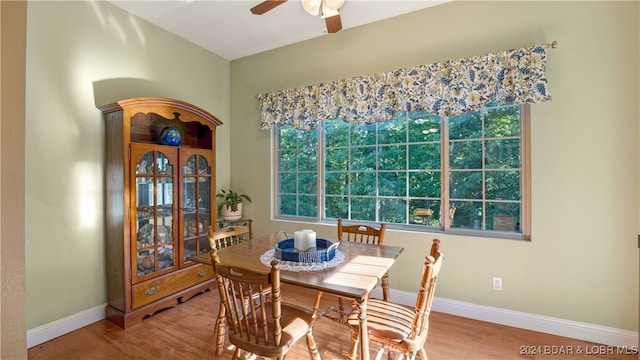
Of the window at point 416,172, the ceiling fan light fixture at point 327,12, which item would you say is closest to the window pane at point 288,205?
the window at point 416,172

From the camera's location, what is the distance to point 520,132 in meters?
2.48

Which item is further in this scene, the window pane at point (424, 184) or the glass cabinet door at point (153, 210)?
the window pane at point (424, 184)

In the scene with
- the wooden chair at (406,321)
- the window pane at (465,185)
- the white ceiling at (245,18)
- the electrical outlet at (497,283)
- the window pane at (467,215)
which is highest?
the white ceiling at (245,18)

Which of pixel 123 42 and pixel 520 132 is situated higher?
pixel 123 42

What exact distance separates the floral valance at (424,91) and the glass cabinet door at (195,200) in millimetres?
994

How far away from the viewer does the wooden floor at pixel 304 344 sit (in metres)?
2.05

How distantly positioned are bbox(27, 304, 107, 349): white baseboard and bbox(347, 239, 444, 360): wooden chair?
2290 mm

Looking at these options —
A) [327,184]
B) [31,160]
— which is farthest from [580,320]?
[31,160]

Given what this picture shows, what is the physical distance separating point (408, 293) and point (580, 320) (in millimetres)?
1291

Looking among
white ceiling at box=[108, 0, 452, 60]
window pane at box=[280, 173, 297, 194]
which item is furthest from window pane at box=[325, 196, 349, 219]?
white ceiling at box=[108, 0, 452, 60]

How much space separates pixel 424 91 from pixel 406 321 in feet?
6.45

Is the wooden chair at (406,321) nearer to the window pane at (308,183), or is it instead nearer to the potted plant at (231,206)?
the window pane at (308,183)

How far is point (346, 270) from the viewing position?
5.52 ft

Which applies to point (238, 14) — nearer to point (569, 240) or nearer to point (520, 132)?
point (520, 132)
